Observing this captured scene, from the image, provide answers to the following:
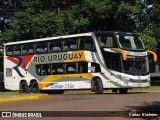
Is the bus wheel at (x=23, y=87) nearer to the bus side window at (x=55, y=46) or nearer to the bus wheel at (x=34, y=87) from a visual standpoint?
the bus wheel at (x=34, y=87)

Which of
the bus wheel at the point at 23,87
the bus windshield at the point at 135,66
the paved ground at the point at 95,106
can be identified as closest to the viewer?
the paved ground at the point at 95,106

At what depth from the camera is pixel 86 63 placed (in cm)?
3003

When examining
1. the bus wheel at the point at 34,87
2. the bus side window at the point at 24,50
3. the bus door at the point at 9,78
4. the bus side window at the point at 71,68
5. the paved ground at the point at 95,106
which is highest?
the bus side window at the point at 24,50

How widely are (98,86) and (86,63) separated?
71.0 inches

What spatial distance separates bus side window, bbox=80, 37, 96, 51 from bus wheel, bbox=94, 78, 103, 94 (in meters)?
2.10

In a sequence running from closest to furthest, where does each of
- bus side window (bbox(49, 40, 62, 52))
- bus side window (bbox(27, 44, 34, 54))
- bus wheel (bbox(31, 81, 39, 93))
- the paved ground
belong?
the paved ground < bus side window (bbox(49, 40, 62, 52)) < bus wheel (bbox(31, 81, 39, 93)) < bus side window (bbox(27, 44, 34, 54))

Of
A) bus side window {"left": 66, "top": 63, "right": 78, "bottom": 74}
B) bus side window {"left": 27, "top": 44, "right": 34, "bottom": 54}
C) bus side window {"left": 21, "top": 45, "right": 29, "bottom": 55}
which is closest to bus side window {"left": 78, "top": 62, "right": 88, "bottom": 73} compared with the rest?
bus side window {"left": 66, "top": 63, "right": 78, "bottom": 74}

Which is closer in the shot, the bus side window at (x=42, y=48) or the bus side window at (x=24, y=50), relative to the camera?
the bus side window at (x=42, y=48)

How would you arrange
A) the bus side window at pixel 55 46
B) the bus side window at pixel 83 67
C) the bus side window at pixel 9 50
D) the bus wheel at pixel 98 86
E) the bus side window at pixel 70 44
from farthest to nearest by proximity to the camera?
the bus side window at pixel 9 50
the bus side window at pixel 55 46
the bus side window at pixel 70 44
the bus side window at pixel 83 67
the bus wheel at pixel 98 86

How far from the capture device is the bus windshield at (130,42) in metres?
28.9

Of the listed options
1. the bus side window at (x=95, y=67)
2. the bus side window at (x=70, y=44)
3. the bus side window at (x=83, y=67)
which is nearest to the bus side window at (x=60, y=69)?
the bus side window at (x=70, y=44)

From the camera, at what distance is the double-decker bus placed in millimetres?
28859

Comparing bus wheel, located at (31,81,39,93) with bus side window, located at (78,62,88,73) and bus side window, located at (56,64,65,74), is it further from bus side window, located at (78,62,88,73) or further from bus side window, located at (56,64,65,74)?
bus side window, located at (78,62,88,73)

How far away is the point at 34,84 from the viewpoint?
33.2 m
